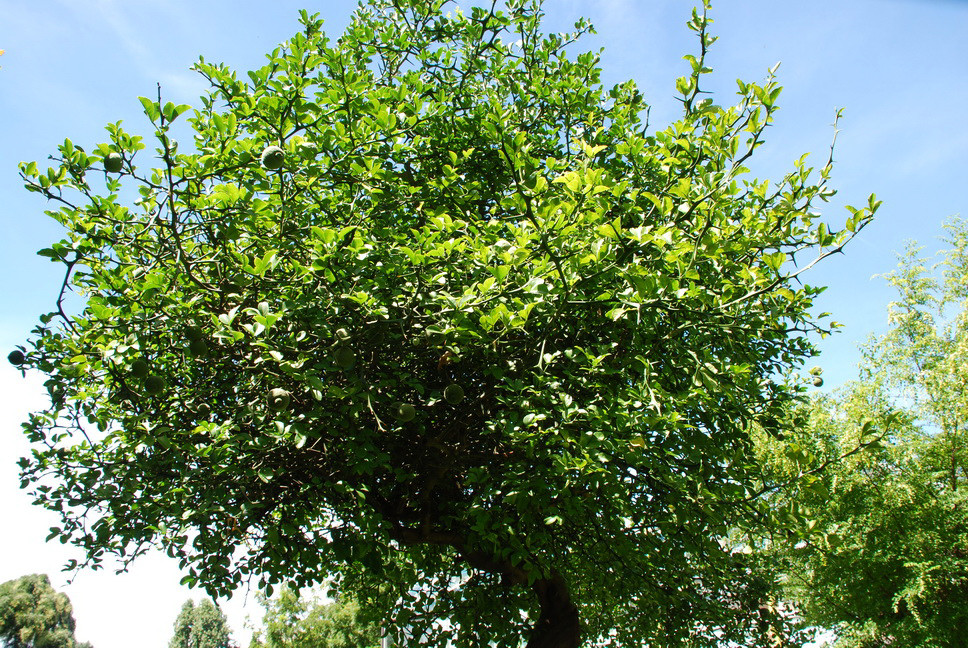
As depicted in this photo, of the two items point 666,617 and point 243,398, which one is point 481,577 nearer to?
point 666,617

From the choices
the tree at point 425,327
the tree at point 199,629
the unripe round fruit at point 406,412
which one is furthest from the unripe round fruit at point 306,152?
the tree at point 199,629

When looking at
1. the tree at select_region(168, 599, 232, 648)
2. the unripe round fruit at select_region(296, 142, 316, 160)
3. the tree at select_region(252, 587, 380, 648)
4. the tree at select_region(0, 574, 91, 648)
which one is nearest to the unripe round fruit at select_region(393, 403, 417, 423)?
the unripe round fruit at select_region(296, 142, 316, 160)

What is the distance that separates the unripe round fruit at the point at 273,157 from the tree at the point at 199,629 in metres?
105

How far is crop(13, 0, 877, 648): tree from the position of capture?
4.44 metres

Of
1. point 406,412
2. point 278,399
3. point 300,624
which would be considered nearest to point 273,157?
point 278,399

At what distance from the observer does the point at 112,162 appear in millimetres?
4289

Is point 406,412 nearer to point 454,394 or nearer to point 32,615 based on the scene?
point 454,394

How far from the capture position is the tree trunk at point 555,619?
23.9 ft

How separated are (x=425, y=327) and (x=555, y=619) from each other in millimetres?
4597

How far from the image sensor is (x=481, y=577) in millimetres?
7902

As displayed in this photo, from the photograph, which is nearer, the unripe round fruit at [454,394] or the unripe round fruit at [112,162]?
the unripe round fruit at [112,162]

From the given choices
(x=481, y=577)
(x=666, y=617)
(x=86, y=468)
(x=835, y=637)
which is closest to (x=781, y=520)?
(x=666, y=617)

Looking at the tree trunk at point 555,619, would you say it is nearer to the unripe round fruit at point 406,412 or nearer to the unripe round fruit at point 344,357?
the unripe round fruit at point 406,412

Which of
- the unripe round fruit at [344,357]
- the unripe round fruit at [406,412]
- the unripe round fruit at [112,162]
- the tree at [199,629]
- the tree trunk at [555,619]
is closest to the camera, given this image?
the unripe round fruit at [112,162]
